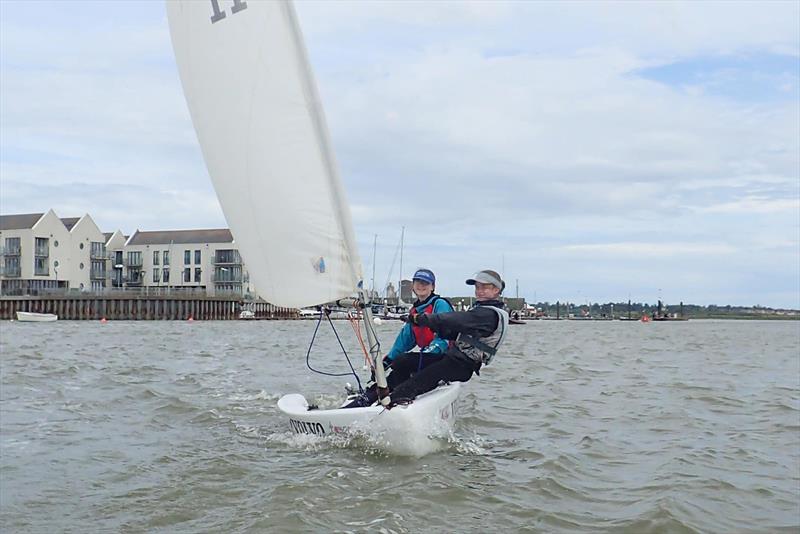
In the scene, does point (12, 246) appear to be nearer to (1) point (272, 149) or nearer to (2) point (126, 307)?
(2) point (126, 307)

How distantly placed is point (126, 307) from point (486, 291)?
58.5 metres

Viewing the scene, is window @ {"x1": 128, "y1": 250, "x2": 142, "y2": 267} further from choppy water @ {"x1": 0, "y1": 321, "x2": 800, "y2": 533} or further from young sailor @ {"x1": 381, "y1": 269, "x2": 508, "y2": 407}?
young sailor @ {"x1": 381, "y1": 269, "x2": 508, "y2": 407}

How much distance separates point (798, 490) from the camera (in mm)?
6422

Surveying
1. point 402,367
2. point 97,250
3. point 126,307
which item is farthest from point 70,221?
point 402,367

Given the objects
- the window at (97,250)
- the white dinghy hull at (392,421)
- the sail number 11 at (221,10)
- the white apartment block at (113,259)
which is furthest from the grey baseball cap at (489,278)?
the window at (97,250)

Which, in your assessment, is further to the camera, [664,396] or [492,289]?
[664,396]

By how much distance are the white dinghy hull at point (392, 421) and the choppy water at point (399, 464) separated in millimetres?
151

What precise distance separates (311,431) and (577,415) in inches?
166

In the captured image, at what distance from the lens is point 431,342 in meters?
8.22

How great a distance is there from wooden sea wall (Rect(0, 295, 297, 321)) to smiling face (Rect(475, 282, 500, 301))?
56239mm

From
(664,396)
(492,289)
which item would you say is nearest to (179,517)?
(492,289)

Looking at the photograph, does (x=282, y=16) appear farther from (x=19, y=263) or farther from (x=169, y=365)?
(x=19, y=263)

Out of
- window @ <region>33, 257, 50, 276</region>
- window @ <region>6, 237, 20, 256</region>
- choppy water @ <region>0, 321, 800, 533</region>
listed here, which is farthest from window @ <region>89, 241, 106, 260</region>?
choppy water @ <region>0, 321, 800, 533</region>

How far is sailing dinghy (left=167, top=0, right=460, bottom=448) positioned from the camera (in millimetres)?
6422
